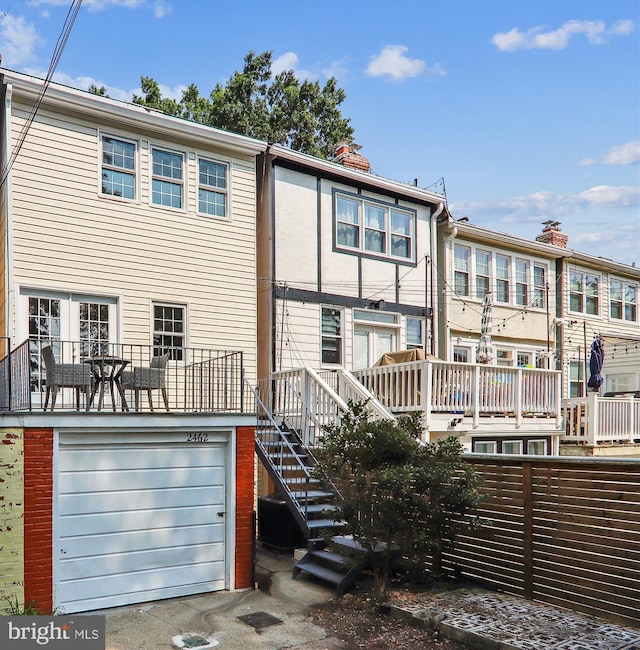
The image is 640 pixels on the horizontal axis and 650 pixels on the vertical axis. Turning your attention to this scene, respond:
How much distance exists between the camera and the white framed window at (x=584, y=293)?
74.0 ft

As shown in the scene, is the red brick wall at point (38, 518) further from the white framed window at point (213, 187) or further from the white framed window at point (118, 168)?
the white framed window at point (213, 187)

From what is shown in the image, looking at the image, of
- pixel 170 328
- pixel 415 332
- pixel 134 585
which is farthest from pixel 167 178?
pixel 134 585

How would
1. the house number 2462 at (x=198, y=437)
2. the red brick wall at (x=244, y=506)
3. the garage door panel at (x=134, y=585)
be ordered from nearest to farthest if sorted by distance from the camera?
the garage door panel at (x=134, y=585) < the house number 2462 at (x=198, y=437) < the red brick wall at (x=244, y=506)

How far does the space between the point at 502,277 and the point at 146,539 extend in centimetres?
1431

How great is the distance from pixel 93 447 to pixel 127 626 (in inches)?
87.1

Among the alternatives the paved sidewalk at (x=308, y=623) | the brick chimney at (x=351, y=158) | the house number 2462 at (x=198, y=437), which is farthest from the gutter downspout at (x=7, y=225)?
the brick chimney at (x=351, y=158)

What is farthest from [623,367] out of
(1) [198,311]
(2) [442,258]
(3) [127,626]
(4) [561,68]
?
(3) [127,626]

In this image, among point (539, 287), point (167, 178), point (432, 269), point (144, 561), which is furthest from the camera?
point (539, 287)

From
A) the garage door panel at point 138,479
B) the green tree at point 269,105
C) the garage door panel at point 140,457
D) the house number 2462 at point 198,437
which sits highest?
the green tree at point 269,105

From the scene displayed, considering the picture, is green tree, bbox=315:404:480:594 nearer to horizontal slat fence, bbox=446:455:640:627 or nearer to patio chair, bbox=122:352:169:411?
horizontal slat fence, bbox=446:455:640:627

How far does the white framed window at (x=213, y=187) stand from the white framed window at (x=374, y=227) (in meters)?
2.93

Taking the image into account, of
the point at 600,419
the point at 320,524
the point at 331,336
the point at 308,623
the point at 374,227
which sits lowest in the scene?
the point at 308,623

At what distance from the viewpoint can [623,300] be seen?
24562 mm

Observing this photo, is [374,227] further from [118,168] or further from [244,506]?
[244,506]
